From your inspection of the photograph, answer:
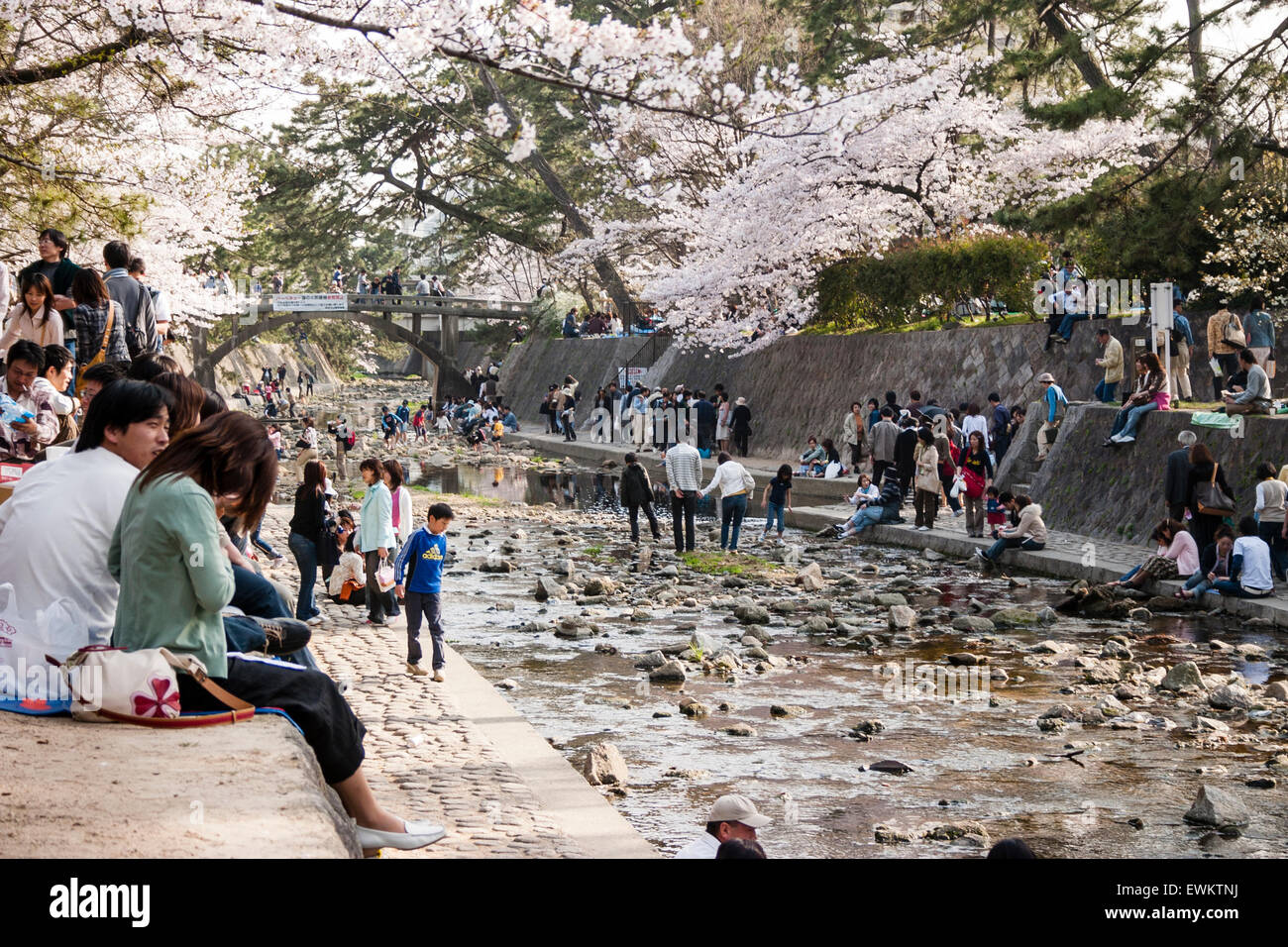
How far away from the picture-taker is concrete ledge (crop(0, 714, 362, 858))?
13.0 ft

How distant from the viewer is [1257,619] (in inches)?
515

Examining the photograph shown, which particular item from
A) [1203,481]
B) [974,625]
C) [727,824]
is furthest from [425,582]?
[1203,481]

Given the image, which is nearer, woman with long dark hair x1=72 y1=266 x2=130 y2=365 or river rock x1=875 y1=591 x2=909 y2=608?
woman with long dark hair x1=72 y1=266 x2=130 y2=365

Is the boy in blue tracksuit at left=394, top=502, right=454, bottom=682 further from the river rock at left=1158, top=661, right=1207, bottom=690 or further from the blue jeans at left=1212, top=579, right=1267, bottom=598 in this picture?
the blue jeans at left=1212, top=579, right=1267, bottom=598

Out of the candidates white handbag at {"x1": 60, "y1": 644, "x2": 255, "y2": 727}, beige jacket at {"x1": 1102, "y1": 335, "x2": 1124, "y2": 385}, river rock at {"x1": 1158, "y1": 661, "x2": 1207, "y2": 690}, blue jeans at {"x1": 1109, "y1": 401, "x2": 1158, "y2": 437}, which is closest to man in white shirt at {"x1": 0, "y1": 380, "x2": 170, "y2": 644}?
white handbag at {"x1": 60, "y1": 644, "x2": 255, "y2": 727}

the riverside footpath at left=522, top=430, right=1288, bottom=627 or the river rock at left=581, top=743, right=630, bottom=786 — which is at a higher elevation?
the riverside footpath at left=522, top=430, right=1288, bottom=627

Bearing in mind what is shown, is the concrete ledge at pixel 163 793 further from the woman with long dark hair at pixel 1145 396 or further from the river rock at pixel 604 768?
the woman with long dark hair at pixel 1145 396

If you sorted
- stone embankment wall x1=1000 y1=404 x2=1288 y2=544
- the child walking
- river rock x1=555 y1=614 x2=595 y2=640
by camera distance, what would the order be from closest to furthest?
river rock x1=555 y1=614 x2=595 y2=640, stone embankment wall x1=1000 y1=404 x2=1288 y2=544, the child walking

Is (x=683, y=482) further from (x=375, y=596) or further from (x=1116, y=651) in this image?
(x=1116, y=651)

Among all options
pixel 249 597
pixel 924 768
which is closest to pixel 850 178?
pixel 924 768

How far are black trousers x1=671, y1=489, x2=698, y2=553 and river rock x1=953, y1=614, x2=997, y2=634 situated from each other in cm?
601

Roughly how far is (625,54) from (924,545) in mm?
11455

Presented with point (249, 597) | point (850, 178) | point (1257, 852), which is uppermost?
point (850, 178)
